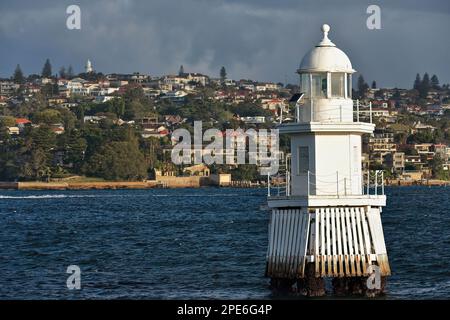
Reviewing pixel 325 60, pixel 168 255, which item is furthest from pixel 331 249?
pixel 168 255

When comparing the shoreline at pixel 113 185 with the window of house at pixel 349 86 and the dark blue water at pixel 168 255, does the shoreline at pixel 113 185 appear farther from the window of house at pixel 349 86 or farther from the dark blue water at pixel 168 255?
the window of house at pixel 349 86

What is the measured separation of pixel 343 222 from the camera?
26078mm

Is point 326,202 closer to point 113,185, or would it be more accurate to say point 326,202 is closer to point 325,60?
point 325,60

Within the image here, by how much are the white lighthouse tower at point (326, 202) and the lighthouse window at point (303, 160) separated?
2cm

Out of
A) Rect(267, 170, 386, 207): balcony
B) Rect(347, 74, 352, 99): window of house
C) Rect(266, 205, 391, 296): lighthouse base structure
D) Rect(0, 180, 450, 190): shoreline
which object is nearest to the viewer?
Rect(266, 205, 391, 296): lighthouse base structure

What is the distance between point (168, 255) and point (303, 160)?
61.8ft

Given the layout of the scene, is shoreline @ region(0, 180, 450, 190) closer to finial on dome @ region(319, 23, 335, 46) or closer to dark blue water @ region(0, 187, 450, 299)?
dark blue water @ region(0, 187, 450, 299)

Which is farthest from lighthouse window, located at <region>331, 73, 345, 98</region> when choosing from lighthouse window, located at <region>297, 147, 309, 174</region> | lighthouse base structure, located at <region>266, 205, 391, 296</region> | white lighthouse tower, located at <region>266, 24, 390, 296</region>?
lighthouse base structure, located at <region>266, 205, 391, 296</region>

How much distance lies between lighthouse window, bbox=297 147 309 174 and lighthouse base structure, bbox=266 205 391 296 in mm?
911

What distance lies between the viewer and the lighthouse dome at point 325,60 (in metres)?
26.7

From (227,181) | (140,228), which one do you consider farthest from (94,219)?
(227,181)

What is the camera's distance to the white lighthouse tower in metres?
25.9

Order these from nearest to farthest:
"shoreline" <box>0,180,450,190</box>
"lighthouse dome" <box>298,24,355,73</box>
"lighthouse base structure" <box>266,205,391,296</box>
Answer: "lighthouse base structure" <box>266,205,391,296</box> < "lighthouse dome" <box>298,24,355,73</box> < "shoreline" <box>0,180,450,190</box>

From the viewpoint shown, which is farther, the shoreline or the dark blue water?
the shoreline
